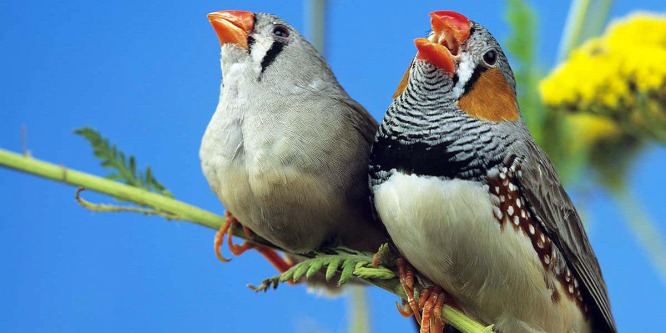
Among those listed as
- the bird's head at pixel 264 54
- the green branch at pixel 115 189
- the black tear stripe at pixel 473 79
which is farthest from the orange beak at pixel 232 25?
the black tear stripe at pixel 473 79

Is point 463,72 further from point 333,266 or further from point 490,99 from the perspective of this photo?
point 333,266

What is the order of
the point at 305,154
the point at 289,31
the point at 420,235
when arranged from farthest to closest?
the point at 289,31
the point at 305,154
the point at 420,235

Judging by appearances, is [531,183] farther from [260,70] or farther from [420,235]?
[260,70]

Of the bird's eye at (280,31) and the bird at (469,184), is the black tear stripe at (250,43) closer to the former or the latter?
the bird's eye at (280,31)

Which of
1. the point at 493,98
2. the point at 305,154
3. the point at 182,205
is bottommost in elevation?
the point at 182,205

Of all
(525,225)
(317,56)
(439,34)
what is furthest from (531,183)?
(317,56)

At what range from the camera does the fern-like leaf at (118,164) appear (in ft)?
3.89

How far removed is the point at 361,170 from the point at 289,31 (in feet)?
0.75

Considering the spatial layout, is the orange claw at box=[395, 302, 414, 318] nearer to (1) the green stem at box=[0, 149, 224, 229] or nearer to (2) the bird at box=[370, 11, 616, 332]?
(2) the bird at box=[370, 11, 616, 332]

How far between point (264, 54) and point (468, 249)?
41 cm

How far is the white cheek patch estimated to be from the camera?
3.08ft

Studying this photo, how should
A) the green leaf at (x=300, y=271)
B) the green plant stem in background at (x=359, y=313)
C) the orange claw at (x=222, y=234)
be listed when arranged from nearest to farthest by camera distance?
the green leaf at (x=300, y=271)
the orange claw at (x=222, y=234)
the green plant stem in background at (x=359, y=313)

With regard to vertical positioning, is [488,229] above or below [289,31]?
below

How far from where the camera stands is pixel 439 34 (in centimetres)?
94
